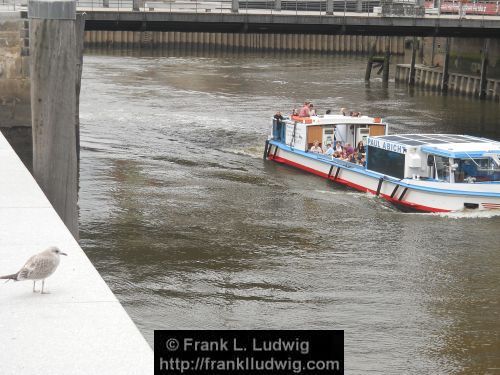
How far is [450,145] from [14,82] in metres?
13.1

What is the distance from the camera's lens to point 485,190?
3016cm

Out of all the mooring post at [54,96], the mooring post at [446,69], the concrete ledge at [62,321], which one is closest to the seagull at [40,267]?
the concrete ledge at [62,321]

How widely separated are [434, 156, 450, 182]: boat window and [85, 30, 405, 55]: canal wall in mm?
61643

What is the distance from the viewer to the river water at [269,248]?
19.0 metres

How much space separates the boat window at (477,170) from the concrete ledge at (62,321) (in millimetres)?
21056

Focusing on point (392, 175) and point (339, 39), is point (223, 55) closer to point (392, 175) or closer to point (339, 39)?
point (339, 39)

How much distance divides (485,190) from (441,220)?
1.62m

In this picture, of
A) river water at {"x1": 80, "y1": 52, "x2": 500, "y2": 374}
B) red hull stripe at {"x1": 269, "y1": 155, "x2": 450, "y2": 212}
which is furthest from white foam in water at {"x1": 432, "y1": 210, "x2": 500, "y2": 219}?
red hull stripe at {"x1": 269, "y1": 155, "x2": 450, "y2": 212}

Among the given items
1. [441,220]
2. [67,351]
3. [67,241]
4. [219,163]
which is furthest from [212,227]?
[67,351]

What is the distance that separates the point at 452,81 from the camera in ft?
218

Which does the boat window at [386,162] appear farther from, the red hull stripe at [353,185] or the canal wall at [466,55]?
the canal wall at [466,55]

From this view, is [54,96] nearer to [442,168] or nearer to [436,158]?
[442,168]

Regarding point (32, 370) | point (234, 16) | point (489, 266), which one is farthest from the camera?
point (234, 16)

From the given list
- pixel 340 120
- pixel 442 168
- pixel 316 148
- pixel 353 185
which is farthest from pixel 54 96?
pixel 340 120
